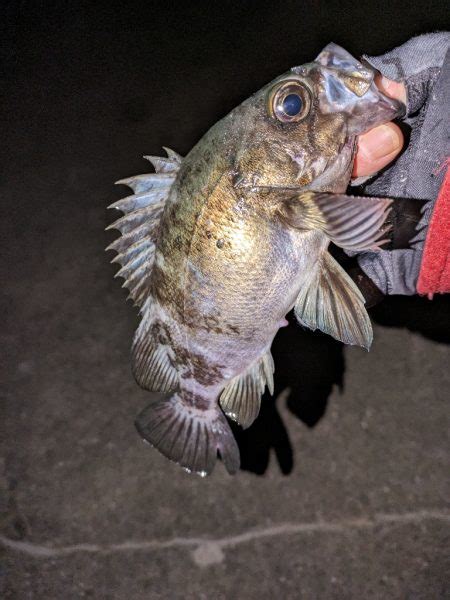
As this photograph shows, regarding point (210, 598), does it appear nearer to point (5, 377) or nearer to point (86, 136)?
point (5, 377)

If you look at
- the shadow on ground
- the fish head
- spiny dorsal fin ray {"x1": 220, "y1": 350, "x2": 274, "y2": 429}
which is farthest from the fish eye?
the shadow on ground

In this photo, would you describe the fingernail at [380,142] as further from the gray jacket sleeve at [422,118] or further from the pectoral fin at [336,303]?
the pectoral fin at [336,303]

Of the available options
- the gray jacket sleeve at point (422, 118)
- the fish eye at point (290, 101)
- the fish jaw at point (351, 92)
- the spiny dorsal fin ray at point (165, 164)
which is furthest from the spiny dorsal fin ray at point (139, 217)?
the gray jacket sleeve at point (422, 118)

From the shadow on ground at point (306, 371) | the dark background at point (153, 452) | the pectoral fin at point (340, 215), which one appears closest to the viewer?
the pectoral fin at point (340, 215)

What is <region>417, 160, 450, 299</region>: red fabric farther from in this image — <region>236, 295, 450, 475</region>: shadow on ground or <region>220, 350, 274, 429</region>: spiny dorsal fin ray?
<region>236, 295, 450, 475</region>: shadow on ground

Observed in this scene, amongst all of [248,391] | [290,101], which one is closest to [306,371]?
[248,391]

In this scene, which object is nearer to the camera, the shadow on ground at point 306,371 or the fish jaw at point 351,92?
the fish jaw at point 351,92
